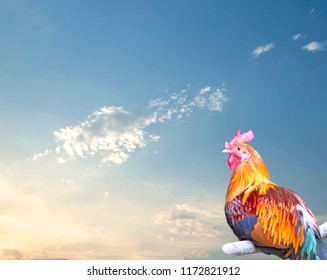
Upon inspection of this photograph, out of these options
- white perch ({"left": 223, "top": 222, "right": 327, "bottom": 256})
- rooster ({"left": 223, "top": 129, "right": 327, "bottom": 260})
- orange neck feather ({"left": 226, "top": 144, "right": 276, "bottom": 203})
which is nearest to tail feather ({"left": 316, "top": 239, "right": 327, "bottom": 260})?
rooster ({"left": 223, "top": 129, "right": 327, "bottom": 260})

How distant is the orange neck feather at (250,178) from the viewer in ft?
15.1

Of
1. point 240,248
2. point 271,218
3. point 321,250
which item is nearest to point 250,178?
point 271,218

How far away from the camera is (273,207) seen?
4.45 meters

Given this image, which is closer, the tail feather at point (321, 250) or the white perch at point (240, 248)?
the tail feather at point (321, 250)

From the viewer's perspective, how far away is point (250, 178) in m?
4.66

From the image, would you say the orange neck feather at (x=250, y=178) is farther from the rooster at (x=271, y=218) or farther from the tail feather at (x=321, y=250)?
the tail feather at (x=321, y=250)

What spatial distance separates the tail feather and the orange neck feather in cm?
66

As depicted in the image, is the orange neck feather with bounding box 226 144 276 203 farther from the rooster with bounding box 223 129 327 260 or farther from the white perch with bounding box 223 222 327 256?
the white perch with bounding box 223 222 327 256

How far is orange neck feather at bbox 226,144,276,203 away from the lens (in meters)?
4.60

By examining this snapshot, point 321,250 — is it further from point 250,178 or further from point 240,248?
point 250,178

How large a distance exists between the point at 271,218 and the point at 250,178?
1.48 feet

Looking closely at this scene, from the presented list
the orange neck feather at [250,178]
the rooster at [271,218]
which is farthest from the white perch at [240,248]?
the orange neck feather at [250,178]
